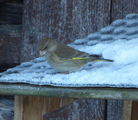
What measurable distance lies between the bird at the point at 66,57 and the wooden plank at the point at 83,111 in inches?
28.0

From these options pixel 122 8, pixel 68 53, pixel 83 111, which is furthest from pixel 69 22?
pixel 83 111

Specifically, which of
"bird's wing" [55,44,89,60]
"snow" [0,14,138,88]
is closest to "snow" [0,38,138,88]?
"snow" [0,14,138,88]

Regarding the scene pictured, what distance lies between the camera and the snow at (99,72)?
2434 millimetres

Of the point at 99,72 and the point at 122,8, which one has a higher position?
the point at 122,8

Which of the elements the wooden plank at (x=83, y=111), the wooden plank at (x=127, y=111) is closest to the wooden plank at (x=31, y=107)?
the wooden plank at (x=127, y=111)

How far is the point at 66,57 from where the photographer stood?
10.7 feet

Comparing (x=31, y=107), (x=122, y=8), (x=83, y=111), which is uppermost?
(x=122, y=8)

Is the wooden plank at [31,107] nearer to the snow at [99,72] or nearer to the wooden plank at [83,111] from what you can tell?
the snow at [99,72]

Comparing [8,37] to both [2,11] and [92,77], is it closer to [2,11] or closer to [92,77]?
[2,11]

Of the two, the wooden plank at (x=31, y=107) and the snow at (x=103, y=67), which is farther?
the wooden plank at (x=31, y=107)

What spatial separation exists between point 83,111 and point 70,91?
147 centimetres

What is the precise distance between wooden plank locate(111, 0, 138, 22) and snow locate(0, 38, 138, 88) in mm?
576

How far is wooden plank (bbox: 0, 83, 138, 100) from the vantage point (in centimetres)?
234

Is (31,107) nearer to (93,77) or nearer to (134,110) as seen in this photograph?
(93,77)
